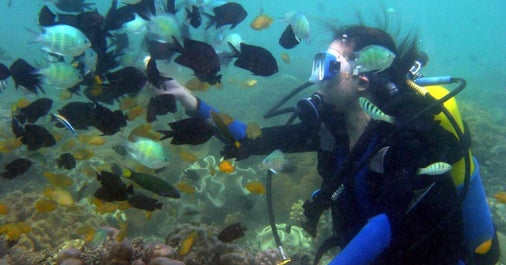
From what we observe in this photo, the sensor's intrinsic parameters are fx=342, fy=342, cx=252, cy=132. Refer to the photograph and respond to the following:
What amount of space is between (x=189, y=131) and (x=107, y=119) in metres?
0.99

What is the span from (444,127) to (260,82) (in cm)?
1754

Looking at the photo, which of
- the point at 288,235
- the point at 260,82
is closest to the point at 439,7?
the point at 260,82

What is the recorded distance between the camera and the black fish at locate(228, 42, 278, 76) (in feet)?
9.35

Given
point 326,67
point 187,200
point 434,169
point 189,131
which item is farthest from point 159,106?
point 187,200

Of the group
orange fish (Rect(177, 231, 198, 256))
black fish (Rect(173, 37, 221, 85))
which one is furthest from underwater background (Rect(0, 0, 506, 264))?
black fish (Rect(173, 37, 221, 85))

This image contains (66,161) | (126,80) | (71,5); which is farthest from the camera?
(71,5)

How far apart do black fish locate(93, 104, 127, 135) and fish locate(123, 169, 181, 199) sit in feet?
2.44

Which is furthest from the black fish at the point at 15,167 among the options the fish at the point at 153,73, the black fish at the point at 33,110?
the fish at the point at 153,73

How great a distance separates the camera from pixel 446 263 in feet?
9.37

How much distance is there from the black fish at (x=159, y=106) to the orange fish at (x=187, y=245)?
1.56 meters

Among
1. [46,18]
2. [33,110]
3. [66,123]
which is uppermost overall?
[46,18]

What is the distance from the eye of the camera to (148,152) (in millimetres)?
3605

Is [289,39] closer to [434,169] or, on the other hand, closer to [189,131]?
[189,131]

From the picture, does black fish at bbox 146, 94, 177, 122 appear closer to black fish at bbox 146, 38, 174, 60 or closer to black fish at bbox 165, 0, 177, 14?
black fish at bbox 146, 38, 174, 60
